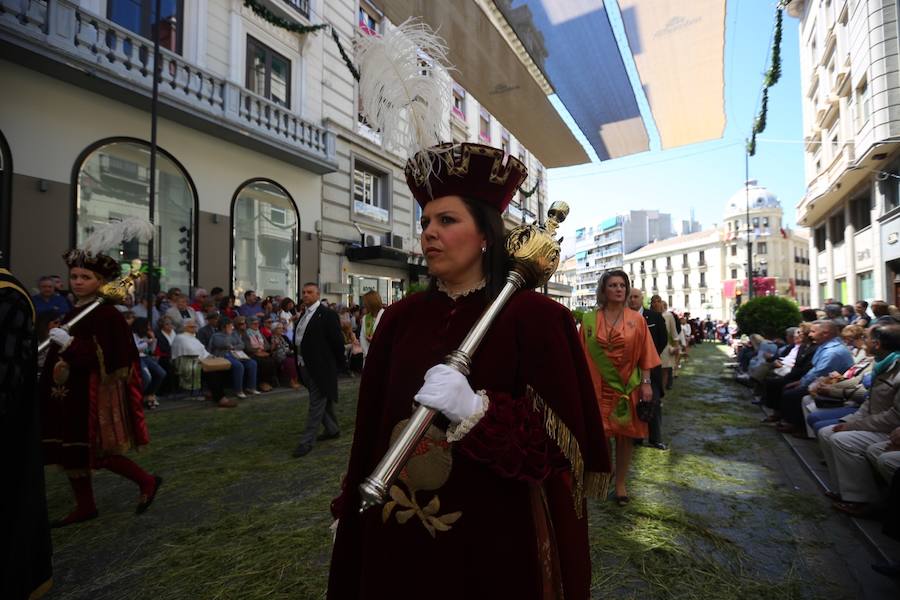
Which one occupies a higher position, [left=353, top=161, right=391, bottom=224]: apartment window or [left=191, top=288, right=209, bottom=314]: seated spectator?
[left=353, top=161, right=391, bottom=224]: apartment window

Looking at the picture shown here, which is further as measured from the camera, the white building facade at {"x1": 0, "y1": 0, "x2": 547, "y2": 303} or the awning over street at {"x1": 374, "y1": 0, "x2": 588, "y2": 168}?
the white building facade at {"x1": 0, "y1": 0, "x2": 547, "y2": 303}

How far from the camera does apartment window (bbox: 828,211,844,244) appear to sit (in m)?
23.4

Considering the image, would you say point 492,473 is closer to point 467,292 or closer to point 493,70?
point 467,292

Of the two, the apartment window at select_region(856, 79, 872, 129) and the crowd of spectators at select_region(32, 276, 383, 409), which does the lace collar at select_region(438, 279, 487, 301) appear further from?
the apartment window at select_region(856, 79, 872, 129)

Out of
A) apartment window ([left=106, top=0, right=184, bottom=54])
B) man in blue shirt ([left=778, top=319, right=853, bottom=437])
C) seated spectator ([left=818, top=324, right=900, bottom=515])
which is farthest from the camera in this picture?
apartment window ([left=106, top=0, right=184, bottom=54])

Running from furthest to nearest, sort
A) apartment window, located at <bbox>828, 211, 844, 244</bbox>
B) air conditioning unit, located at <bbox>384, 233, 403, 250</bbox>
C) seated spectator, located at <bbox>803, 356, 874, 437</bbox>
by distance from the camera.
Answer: apartment window, located at <bbox>828, 211, 844, 244</bbox> → air conditioning unit, located at <bbox>384, 233, 403, 250</bbox> → seated spectator, located at <bbox>803, 356, 874, 437</bbox>

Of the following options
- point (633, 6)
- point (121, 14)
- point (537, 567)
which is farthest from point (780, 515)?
point (121, 14)

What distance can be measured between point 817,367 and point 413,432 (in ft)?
22.2

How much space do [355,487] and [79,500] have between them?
11.2 ft

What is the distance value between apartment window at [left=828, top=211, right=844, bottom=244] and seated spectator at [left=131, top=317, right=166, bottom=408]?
28.7m

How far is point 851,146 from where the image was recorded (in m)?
18.4

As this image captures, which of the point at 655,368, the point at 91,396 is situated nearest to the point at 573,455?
the point at 91,396

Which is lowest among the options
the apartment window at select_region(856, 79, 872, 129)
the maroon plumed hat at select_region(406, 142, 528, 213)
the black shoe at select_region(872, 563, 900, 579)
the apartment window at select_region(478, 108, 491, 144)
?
the black shoe at select_region(872, 563, 900, 579)

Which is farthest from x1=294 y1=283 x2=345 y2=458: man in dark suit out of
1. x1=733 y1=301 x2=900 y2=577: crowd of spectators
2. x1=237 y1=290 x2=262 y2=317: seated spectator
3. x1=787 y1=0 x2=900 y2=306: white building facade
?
x1=787 y1=0 x2=900 y2=306: white building facade
